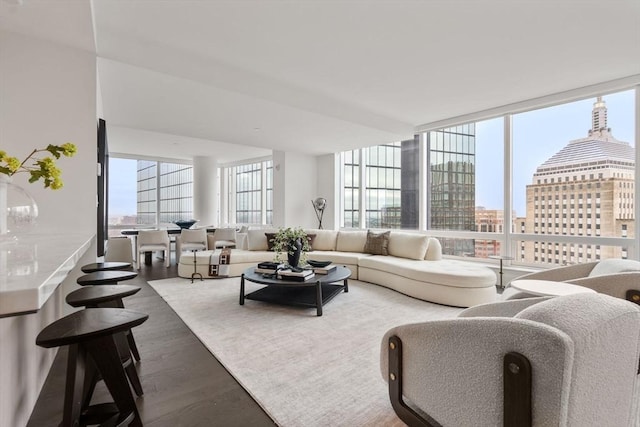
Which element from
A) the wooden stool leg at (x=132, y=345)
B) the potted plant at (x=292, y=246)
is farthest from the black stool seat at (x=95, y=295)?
the potted plant at (x=292, y=246)

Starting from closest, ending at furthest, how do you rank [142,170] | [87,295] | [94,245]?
[87,295] → [94,245] → [142,170]

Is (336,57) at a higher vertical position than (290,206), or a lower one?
higher

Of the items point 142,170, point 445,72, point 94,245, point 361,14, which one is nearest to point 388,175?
point 445,72

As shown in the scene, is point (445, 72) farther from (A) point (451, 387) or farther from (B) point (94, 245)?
(B) point (94, 245)

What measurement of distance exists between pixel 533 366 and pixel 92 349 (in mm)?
1637

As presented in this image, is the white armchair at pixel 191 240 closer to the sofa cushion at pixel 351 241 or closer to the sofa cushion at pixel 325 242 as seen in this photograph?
the sofa cushion at pixel 325 242

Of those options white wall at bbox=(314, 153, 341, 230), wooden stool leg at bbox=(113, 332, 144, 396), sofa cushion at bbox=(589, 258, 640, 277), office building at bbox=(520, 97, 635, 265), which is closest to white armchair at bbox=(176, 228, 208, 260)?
white wall at bbox=(314, 153, 341, 230)

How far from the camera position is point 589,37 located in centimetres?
290

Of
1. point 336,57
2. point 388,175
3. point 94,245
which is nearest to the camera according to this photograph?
point 94,245

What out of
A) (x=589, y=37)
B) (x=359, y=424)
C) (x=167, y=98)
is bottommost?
(x=359, y=424)

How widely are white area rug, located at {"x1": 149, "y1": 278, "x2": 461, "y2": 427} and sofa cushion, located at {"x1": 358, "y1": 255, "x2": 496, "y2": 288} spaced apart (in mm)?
305

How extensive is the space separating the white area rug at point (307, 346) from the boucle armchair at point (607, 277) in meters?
1.07

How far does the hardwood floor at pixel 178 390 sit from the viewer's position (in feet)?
5.62

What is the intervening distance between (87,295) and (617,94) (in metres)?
5.79
